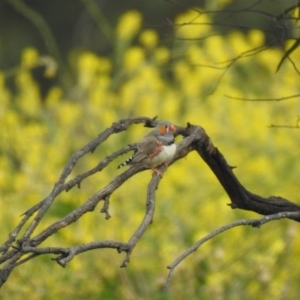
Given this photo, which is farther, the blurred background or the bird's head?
the blurred background

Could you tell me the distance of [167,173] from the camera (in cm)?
666

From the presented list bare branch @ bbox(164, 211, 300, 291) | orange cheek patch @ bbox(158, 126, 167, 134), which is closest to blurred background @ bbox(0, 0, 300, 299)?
orange cheek patch @ bbox(158, 126, 167, 134)

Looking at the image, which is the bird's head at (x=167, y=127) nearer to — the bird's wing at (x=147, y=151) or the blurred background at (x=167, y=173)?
the bird's wing at (x=147, y=151)

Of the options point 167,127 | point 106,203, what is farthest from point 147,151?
point 106,203

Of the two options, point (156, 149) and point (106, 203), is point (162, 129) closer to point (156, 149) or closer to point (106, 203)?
point (156, 149)

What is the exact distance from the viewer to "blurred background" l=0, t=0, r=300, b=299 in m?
4.98

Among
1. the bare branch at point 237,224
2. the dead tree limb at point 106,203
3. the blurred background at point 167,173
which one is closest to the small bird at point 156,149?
the dead tree limb at point 106,203

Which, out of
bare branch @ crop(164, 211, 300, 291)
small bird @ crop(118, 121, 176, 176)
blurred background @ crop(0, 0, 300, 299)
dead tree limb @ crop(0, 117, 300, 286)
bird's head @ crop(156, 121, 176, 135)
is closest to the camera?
dead tree limb @ crop(0, 117, 300, 286)

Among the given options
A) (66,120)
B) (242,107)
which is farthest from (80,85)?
(242,107)

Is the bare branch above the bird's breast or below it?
below

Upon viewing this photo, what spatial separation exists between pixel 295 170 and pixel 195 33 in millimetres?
2411

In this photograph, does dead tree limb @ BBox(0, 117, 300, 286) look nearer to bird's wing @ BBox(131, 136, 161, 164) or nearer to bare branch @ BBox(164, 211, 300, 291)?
bare branch @ BBox(164, 211, 300, 291)

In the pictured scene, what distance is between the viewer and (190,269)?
16.5 feet

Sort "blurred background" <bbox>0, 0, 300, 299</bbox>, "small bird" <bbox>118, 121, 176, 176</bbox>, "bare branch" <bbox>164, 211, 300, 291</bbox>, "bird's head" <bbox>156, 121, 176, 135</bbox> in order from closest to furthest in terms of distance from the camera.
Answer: "bare branch" <bbox>164, 211, 300, 291</bbox> → "bird's head" <bbox>156, 121, 176, 135</bbox> → "small bird" <bbox>118, 121, 176, 176</bbox> → "blurred background" <bbox>0, 0, 300, 299</bbox>
